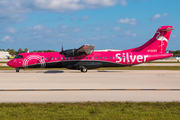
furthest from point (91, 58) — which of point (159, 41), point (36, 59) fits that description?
point (159, 41)

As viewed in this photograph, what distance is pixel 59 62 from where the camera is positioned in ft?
87.3

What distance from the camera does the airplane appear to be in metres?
26.5

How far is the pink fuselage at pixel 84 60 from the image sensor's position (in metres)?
26.5

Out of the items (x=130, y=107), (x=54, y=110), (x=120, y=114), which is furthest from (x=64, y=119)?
(x=130, y=107)

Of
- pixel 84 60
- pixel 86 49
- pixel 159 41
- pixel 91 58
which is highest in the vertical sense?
pixel 159 41

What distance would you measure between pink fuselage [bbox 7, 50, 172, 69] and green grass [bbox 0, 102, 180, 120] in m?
18.1

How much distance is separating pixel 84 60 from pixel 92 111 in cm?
1969

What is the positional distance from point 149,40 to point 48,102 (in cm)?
2245

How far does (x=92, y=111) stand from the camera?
7363mm

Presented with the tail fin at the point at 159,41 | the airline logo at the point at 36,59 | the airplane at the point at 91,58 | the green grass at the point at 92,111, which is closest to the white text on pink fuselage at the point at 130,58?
the airplane at the point at 91,58

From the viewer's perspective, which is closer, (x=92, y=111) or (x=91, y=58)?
(x=92, y=111)

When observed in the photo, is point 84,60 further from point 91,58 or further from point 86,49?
point 86,49

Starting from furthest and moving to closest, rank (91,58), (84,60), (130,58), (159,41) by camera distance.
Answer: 1. (159,41)
2. (91,58)
3. (84,60)
4. (130,58)

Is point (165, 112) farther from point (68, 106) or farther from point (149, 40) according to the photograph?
point (149, 40)
